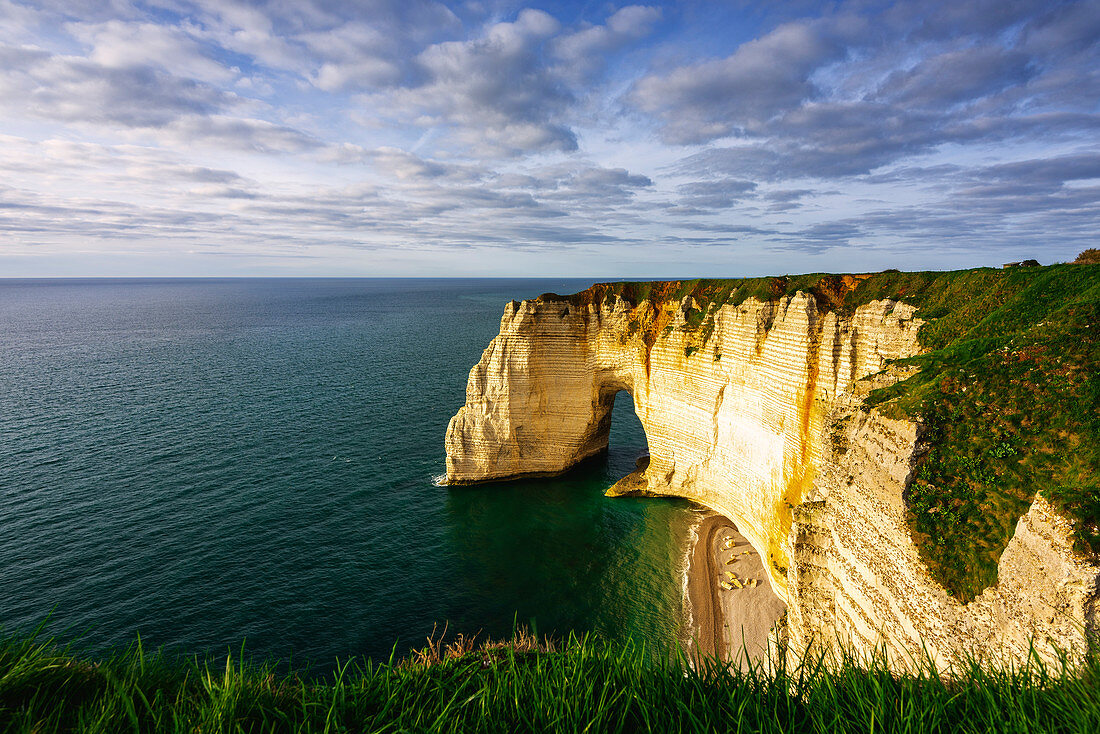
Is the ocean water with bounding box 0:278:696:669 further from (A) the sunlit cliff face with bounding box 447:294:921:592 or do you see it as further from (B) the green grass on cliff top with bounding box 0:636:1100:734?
(A) the sunlit cliff face with bounding box 447:294:921:592

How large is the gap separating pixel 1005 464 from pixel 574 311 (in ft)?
79.7

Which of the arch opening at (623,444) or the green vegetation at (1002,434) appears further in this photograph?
the arch opening at (623,444)

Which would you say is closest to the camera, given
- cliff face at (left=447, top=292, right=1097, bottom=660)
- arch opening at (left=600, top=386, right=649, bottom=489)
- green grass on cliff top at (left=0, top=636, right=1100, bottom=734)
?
green grass on cliff top at (left=0, top=636, right=1100, bottom=734)

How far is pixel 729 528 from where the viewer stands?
26531mm

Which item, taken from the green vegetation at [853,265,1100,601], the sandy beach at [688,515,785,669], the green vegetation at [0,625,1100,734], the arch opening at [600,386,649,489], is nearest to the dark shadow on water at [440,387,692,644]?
the arch opening at [600,386,649,489]

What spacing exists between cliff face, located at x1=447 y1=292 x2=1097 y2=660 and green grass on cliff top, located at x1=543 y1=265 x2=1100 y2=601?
0.41 m

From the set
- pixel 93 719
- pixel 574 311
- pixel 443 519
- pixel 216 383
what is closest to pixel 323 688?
pixel 93 719

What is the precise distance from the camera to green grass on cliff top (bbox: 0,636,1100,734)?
5.21 meters

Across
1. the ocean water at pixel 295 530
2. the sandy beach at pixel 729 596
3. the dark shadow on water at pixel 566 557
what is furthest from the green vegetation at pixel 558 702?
the sandy beach at pixel 729 596

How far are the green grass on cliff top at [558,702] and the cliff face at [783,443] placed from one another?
6.50 ft

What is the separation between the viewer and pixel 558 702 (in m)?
6.12

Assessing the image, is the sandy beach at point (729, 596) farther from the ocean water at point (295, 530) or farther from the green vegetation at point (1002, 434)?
the green vegetation at point (1002, 434)

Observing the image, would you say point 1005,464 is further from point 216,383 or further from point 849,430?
point 216,383

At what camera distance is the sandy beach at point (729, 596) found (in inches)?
759
